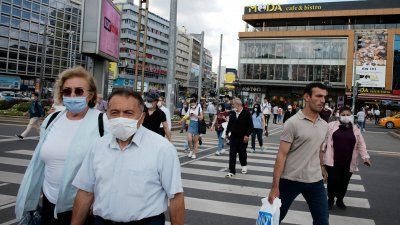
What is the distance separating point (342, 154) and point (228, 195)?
2.12 metres

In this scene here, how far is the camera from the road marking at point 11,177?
7651mm

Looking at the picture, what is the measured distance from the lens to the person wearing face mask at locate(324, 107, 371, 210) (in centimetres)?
661

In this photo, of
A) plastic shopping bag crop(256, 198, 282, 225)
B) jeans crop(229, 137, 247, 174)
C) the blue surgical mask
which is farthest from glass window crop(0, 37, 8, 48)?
plastic shopping bag crop(256, 198, 282, 225)

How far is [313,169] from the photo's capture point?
4.25m

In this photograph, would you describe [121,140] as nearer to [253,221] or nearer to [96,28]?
[253,221]

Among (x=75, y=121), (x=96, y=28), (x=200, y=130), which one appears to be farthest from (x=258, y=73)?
(x=75, y=121)

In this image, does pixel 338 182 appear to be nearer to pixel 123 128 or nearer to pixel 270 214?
pixel 270 214

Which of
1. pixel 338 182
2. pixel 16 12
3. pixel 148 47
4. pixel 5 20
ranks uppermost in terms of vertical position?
pixel 148 47

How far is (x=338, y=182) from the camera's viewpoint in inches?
262

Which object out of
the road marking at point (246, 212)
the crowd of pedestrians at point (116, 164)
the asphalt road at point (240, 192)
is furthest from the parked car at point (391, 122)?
the crowd of pedestrians at point (116, 164)

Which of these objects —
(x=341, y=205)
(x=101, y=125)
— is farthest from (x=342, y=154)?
(x=101, y=125)

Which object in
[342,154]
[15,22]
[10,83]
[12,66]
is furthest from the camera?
[15,22]

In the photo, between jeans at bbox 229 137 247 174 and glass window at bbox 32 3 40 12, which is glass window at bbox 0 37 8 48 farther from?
jeans at bbox 229 137 247 174

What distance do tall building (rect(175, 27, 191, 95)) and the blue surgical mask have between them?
130 meters
